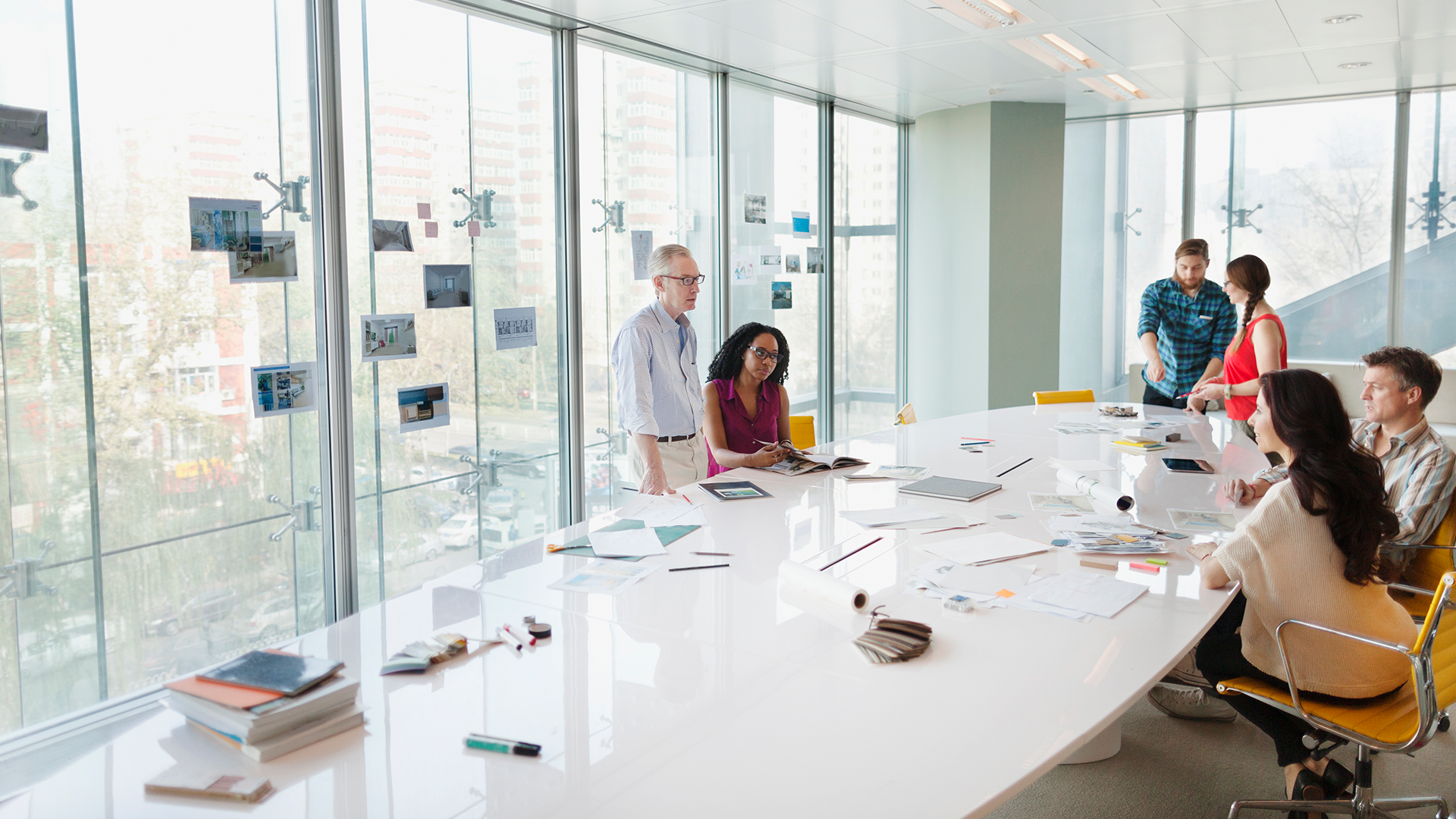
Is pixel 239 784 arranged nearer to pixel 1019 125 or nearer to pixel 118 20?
pixel 118 20

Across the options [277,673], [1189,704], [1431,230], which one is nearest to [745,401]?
[1189,704]

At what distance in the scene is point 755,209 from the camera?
6477mm

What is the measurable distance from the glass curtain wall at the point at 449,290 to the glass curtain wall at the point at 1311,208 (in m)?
5.85

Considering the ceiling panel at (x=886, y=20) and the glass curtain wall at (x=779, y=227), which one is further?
the glass curtain wall at (x=779, y=227)

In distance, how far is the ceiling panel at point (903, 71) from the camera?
5.87 m

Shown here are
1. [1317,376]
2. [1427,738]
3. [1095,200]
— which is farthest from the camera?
[1095,200]

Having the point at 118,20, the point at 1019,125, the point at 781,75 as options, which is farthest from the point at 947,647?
the point at 1019,125

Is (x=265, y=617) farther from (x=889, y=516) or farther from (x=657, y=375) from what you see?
(x=889, y=516)

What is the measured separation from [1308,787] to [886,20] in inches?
154

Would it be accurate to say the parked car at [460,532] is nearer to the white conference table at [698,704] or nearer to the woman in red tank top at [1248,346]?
the white conference table at [698,704]

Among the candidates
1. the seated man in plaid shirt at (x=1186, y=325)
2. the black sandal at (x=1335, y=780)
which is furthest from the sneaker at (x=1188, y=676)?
the seated man in plaid shirt at (x=1186, y=325)

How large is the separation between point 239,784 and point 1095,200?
8.42 m

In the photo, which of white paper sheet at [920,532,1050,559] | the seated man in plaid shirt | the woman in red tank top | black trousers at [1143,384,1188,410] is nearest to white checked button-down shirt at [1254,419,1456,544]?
white paper sheet at [920,532,1050,559]

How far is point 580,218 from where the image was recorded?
508 centimetres
